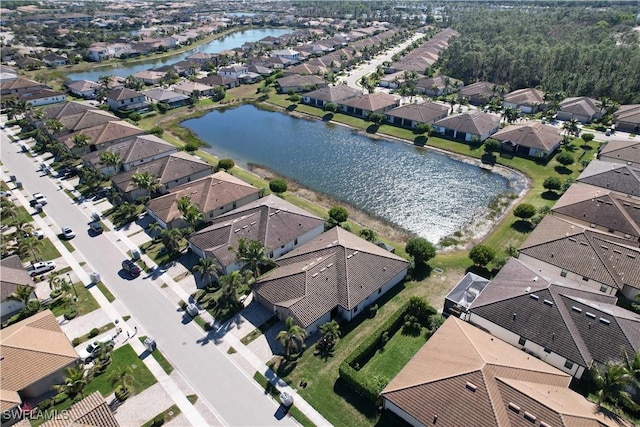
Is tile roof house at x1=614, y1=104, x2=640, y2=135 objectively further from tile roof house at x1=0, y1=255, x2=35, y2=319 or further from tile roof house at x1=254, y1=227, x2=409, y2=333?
tile roof house at x1=0, y1=255, x2=35, y2=319

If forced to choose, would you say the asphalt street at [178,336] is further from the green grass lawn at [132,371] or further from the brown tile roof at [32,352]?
the brown tile roof at [32,352]

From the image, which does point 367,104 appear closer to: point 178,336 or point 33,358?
point 178,336

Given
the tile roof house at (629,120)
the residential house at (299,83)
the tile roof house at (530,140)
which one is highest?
the tile roof house at (629,120)

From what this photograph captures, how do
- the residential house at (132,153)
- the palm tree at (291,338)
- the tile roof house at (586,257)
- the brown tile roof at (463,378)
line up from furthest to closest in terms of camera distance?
the residential house at (132,153), the tile roof house at (586,257), the palm tree at (291,338), the brown tile roof at (463,378)

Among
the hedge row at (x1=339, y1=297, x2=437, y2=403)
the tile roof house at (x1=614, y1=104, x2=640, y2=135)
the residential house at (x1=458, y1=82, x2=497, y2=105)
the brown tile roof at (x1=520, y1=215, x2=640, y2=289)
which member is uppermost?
the tile roof house at (x1=614, y1=104, x2=640, y2=135)

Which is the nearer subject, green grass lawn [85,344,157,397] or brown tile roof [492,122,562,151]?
green grass lawn [85,344,157,397]

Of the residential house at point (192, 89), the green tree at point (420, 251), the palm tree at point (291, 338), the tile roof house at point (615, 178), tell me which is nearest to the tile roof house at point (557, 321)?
the green tree at point (420, 251)

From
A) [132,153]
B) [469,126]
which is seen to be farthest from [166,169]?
[469,126]

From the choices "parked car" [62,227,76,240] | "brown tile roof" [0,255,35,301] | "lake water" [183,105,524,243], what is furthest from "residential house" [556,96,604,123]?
"brown tile roof" [0,255,35,301]
